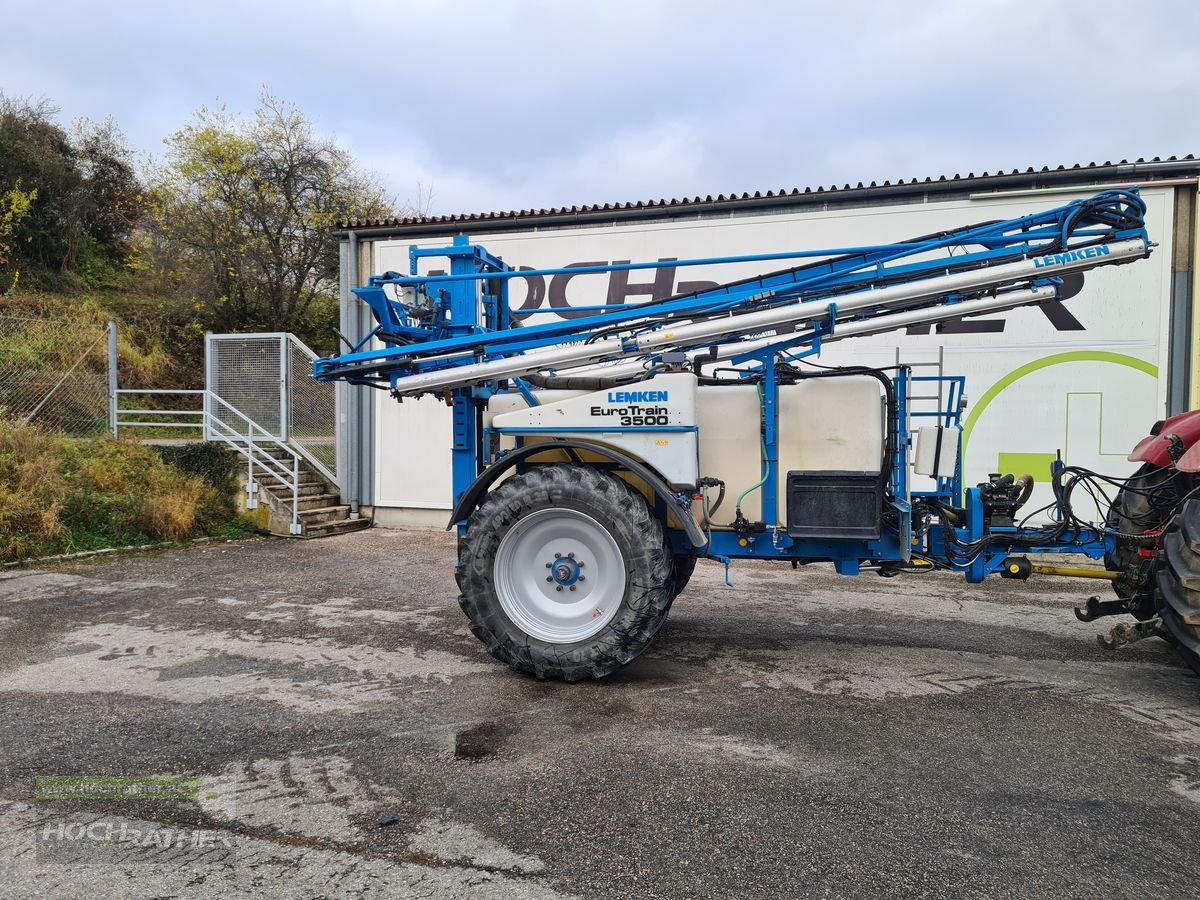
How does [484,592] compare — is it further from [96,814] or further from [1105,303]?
[1105,303]

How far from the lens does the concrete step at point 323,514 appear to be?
10.7 m

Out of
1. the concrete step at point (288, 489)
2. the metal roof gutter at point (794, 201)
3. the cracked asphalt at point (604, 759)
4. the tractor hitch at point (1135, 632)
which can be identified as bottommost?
the cracked asphalt at point (604, 759)

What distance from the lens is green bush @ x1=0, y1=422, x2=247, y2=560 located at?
839 cm

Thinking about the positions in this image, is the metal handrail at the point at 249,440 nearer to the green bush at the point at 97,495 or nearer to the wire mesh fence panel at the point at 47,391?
the green bush at the point at 97,495

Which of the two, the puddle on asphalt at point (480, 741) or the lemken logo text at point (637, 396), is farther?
the lemken logo text at point (637, 396)

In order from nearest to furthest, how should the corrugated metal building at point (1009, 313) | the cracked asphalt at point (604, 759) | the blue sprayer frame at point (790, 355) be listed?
the cracked asphalt at point (604, 759) < the blue sprayer frame at point (790, 355) < the corrugated metal building at point (1009, 313)

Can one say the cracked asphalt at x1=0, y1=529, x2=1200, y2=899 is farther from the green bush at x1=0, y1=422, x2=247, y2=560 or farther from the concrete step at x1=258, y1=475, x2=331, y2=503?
the concrete step at x1=258, y1=475, x2=331, y2=503

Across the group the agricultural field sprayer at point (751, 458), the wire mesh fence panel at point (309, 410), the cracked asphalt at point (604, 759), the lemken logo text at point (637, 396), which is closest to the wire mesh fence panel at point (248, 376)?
the wire mesh fence panel at point (309, 410)

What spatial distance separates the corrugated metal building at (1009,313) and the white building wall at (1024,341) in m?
0.01

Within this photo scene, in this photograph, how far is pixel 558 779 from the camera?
11.3 ft

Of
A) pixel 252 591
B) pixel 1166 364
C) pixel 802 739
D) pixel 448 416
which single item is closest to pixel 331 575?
pixel 252 591

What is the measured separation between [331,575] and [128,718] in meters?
4.04

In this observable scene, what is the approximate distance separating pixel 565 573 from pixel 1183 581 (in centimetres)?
327

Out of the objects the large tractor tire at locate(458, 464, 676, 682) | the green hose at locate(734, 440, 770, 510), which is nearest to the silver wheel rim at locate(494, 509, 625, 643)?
the large tractor tire at locate(458, 464, 676, 682)
